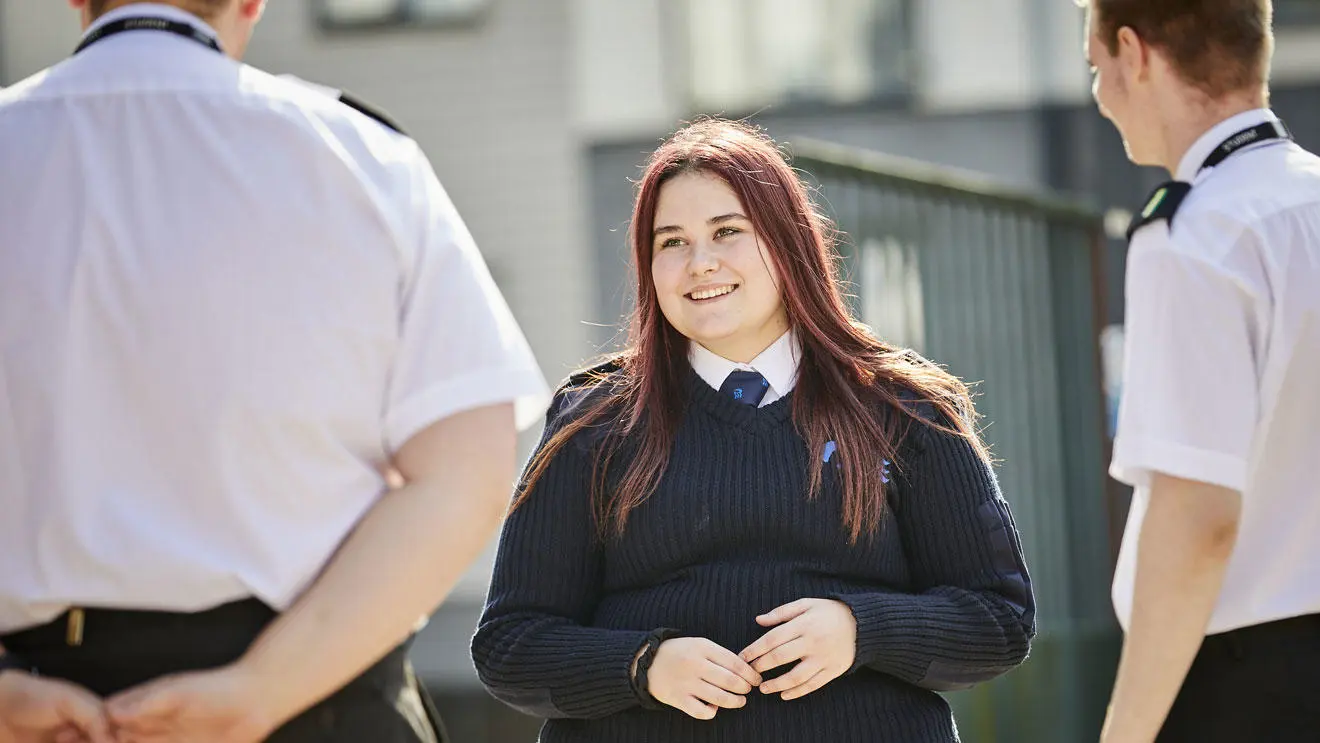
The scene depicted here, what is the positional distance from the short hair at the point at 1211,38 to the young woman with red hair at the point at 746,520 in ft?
2.03

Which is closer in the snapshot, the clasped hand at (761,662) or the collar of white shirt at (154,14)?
the collar of white shirt at (154,14)

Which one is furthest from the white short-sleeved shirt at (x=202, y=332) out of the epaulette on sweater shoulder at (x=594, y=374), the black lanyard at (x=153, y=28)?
the epaulette on sweater shoulder at (x=594, y=374)

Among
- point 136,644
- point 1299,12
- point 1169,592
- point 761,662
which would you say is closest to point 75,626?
point 136,644

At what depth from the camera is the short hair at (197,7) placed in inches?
81.3

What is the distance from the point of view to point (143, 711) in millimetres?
1848

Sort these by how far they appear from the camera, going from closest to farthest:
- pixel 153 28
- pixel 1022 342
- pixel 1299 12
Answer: pixel 153 28
pixel 1022 342
pixel 1299 12

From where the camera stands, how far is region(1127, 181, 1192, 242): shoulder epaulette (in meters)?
2.56

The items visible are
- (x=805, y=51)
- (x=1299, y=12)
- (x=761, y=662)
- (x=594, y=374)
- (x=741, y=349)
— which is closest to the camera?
(x=761, y=662)

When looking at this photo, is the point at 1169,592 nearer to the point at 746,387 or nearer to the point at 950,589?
the point at 950,589

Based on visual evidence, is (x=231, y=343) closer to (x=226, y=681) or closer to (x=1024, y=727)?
(x=226, y=681)

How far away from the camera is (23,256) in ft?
6.36

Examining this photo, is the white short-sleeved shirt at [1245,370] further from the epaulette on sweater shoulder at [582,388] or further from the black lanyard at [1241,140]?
the epaulette on sweater shoulder at [582,388]

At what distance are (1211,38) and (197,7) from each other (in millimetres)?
1562

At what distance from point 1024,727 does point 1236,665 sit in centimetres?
327
